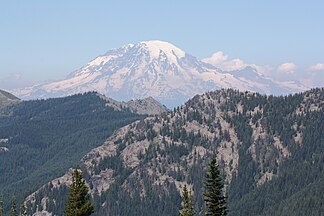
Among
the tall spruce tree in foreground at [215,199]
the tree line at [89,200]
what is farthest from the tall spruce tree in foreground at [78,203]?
the tall spruce tree in foreground at [215,199]

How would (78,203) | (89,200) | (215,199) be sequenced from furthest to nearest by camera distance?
(89,200) < (215,199) < (78,203)

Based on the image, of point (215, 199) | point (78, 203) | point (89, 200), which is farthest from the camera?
point (89, 200)

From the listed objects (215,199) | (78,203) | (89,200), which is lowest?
(78,203)

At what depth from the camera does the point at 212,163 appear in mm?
71250

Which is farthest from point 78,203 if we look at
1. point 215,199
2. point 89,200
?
point 215,199

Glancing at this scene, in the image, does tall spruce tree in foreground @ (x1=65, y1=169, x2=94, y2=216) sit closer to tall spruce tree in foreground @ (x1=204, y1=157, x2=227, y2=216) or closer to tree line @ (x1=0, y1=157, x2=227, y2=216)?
tree line @ (x1=0, y1=157, x2=227, y2=216)

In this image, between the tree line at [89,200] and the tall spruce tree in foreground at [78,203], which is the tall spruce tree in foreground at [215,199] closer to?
the tree line at [89,200]

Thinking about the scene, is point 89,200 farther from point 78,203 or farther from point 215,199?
point 215,199

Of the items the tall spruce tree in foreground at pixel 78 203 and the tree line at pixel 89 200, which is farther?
the tree line at pixel 89 200

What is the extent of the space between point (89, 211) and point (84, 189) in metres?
3.17

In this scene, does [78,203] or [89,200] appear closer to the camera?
[78,203]

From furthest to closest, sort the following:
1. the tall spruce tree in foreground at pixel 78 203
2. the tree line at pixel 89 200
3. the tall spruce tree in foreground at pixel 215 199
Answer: the tall spruce tree in foreground at pixel 215 199 < the tree line at pixel 89 200 < the tall spruce tree in foreground at pixel 78 203

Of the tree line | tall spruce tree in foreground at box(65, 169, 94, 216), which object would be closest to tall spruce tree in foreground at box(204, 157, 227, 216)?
the tree line

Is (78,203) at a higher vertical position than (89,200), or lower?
lower
